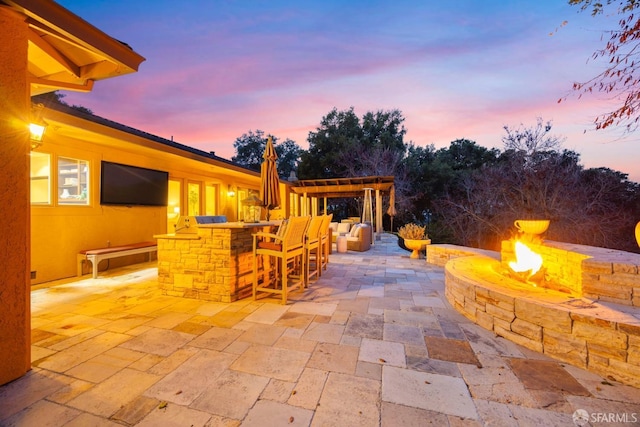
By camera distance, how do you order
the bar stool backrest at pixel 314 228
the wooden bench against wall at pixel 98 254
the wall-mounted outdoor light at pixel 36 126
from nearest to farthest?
the wall-mounted outdoor light at pixel 36 126 → the bar stool backrest at pixel 314 228 → the wooden bench against wall at pixel 98 254

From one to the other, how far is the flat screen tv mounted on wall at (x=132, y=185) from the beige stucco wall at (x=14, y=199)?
4351mm

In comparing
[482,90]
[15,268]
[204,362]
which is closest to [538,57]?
[482,90]

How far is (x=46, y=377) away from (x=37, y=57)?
8.93 ft

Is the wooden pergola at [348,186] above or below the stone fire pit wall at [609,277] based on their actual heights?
above

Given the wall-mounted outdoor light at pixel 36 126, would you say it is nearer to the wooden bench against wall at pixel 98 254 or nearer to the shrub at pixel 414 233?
the wooden bench against wall at pixel 98 254

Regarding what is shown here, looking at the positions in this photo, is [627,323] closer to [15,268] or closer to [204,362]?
[204,362]

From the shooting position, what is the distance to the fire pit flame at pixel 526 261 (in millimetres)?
3064

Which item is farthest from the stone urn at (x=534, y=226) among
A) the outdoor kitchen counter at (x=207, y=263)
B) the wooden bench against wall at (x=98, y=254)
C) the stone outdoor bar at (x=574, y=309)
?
the wooden bench against wall at (x=98, y=254)

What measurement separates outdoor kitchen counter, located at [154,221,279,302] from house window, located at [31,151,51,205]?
2926 mm

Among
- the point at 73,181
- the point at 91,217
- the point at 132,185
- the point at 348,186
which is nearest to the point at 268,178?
the point at 132,185

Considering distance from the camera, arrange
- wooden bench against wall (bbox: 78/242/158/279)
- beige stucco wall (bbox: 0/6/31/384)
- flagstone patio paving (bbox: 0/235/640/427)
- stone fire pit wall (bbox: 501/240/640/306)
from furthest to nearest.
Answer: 1. wooden bench against wall (bbox: 78/242/158/279)
2. stone fire pit wall (bbox: 501/240/640/306)
3. beige stucco wall (bbox: 0/6/31/384)
4. flagstone patio paving (bbox: 0/235/640/427)

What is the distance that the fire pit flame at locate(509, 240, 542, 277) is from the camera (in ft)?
10.1

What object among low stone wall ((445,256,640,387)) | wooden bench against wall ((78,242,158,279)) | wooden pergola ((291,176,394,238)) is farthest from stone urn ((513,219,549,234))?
wooden bench against wall ((78,242,158,279))

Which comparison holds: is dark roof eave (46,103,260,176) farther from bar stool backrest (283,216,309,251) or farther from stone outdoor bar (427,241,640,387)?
stone outdoor bar (427,241,640,387)
